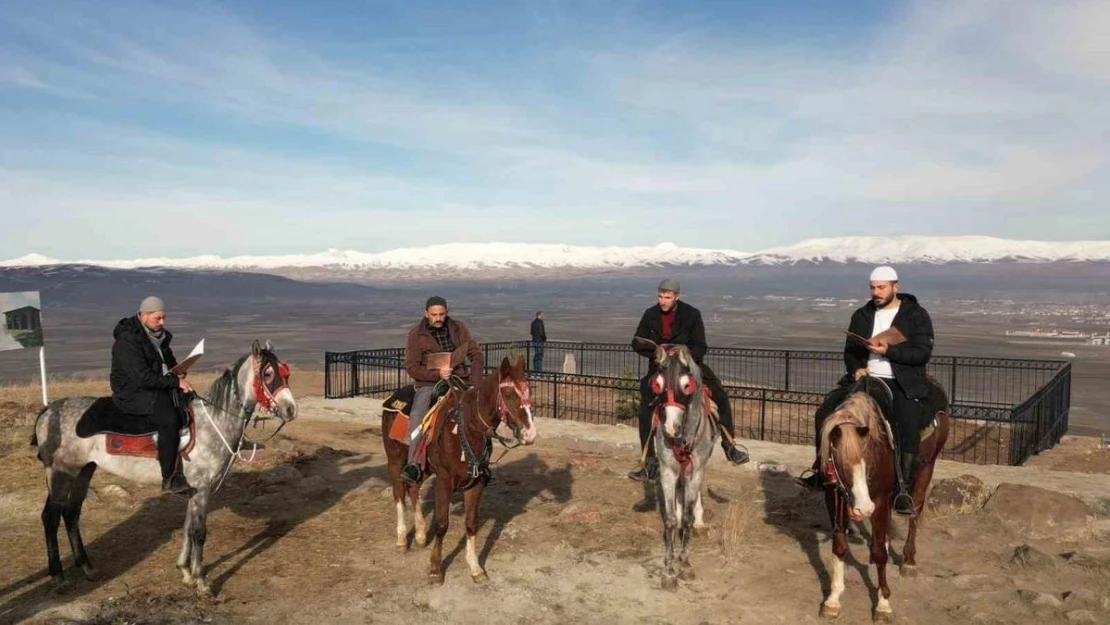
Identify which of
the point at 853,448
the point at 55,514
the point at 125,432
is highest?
the point at 853,448

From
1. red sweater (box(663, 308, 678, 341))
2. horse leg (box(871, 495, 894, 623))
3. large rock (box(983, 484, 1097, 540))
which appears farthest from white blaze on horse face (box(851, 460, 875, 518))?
large rock (box(983, 484, 1097, 540))

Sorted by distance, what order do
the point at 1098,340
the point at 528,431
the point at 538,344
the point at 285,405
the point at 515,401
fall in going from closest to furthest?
the point at 528,431
the point at 515,401
the point at 285,405
the point at 538,344
the point at 1098,340

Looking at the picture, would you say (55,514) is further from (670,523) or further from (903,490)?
(903,490)

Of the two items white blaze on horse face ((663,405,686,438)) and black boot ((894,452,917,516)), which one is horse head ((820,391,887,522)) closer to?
black boot ((894,452,917,516))

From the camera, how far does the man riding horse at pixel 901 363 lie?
7.20 m

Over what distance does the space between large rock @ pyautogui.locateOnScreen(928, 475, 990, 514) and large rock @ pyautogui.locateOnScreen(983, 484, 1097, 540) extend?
179 millimetres

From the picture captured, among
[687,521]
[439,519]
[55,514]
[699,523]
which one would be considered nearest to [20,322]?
[55,514]

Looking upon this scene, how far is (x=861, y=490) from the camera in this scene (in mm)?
6105

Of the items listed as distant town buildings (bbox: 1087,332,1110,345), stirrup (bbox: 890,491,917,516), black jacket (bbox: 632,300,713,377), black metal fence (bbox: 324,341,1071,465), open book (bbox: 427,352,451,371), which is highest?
black jacket (bbox: 632,300,713,377)

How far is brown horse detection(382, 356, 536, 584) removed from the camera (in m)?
6.84

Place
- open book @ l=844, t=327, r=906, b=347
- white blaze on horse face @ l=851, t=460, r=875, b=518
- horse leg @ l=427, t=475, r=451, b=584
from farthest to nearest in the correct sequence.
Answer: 1. horse leg @ l=427, t=475, r=451, b=584
2. open book @ l=844, t=327, r=906, b=347
3. white blaze on horse face @ l=851, t=460, r=875, b=518

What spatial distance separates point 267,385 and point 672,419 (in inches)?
161

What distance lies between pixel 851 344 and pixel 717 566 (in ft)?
9.50

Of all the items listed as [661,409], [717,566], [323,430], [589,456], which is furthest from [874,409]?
[323,430]
